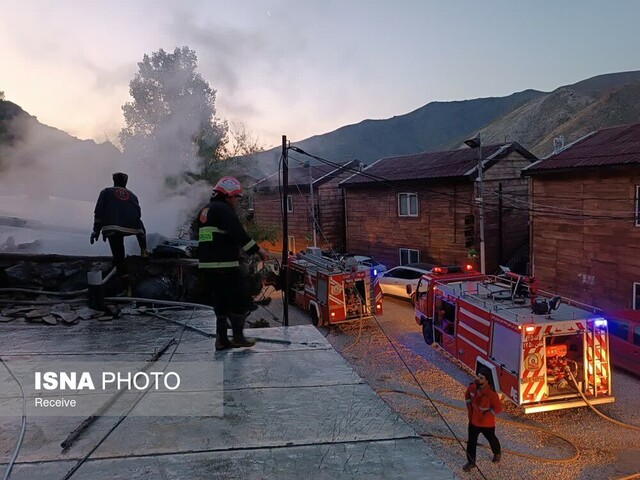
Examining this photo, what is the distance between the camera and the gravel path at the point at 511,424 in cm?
714

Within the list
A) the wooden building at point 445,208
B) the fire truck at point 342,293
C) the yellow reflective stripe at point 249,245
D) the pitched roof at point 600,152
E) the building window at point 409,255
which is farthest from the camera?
the building window at point 409,255

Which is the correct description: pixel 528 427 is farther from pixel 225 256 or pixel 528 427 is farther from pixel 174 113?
pixel 174 113

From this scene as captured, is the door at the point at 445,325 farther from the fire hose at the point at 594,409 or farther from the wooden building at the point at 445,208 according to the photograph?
the wooden building at the point at 445,208

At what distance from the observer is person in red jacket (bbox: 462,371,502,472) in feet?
23.2

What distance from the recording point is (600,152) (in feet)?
51.0

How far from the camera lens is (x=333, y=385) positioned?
323 centimetres

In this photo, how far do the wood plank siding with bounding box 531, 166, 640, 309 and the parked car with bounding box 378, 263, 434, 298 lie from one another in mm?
4100

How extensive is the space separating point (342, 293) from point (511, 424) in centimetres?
713

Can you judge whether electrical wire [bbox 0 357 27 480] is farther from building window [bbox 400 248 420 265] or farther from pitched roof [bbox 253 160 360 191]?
pitched roof [bbox 253 160 360 191]

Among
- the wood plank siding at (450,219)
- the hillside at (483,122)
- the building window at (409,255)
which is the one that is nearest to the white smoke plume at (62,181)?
the wood plank siding at (450,219)

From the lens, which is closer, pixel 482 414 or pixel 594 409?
pixel 482 414

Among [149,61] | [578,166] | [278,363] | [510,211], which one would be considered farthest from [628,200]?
[149,61]

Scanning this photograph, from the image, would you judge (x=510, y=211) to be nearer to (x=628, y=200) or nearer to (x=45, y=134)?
(x=628, y=200)

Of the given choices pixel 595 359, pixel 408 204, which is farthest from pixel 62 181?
pixel 408 204
